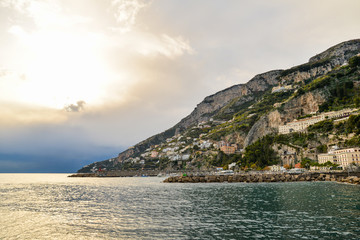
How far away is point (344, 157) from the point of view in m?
82.7

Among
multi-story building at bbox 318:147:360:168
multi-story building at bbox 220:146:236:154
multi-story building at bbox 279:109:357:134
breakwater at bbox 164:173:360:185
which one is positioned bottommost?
breakwater at bbox 164:173:360:185

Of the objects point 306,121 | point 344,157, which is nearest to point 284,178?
point 344,157

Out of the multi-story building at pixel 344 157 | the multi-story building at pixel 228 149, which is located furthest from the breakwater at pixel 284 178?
the multi-story building at pixel 228 149

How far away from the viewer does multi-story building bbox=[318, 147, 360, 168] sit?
80200 mm

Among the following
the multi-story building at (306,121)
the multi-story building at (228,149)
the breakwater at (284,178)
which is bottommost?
the breakwater at (284,178)

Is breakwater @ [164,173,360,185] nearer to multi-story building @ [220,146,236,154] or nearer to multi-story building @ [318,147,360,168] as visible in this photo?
multi-story building @ [318,147,360,168]

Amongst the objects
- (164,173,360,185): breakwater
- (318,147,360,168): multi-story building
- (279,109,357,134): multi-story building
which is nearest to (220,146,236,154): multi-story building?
(279,109,357,134): multi-story building

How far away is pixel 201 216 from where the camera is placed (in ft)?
77.7

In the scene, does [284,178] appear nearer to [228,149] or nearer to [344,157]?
[344,157]

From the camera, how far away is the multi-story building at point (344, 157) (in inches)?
3157

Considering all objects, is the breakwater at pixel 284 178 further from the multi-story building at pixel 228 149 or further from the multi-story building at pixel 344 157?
the multi-story building at pixel 228 149

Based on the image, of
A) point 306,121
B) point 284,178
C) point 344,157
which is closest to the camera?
point 284,178

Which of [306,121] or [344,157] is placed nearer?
[344,157]

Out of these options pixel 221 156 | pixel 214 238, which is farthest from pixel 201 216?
pixel 221 156
